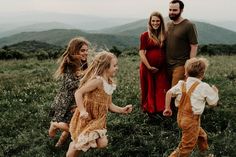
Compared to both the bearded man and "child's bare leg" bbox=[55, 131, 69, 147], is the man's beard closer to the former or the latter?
the bearded man

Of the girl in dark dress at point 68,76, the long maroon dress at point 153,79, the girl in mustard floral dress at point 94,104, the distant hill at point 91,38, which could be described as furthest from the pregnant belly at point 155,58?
the distant hill at point 91,38

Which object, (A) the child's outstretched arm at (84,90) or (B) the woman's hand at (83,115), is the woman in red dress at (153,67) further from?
(B) the woman's hand at (83,115)

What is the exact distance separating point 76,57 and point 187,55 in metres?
2.81

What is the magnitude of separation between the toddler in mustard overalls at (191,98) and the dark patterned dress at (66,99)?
7.22 feet

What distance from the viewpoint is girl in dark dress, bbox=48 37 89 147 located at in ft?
31.9

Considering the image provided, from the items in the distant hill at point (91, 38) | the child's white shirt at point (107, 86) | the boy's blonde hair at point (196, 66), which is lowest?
the distant hill at point (91, 38)

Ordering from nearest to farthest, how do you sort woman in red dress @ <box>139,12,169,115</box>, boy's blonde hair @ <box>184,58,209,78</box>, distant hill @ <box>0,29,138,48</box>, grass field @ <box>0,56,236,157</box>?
boy's blonde hair @ <box>184,58,209,78</box> < grass field @ <box>0,56,236,157</box> < woman in red dress @ <box>139,12,169,115</box> < distant hill @ <box>0,29,138,48</box>

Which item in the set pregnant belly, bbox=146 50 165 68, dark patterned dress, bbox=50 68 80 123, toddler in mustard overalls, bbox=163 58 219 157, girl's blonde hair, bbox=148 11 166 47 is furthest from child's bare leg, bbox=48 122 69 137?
girl's blonde hair, bbox=148 11 166 47

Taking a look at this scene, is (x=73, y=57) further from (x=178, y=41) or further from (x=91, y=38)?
(x=91, y=38)

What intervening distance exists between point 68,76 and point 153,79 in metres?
2.78

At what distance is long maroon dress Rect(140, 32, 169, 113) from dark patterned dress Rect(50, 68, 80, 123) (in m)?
2.46

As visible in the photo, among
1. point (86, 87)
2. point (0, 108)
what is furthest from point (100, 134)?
point (0, 108)

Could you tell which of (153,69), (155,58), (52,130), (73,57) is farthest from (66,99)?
(155,58)

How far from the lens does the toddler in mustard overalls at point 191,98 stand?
8461 mm
